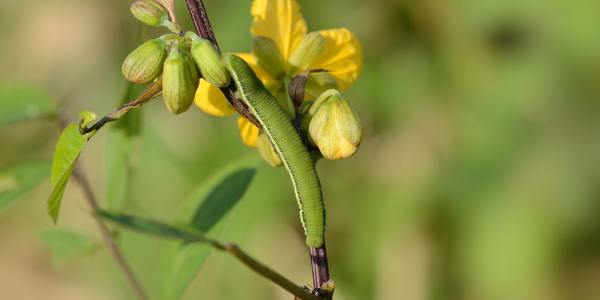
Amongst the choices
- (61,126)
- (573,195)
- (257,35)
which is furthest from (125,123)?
(573,195)

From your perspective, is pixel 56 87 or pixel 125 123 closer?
pixel 125 123

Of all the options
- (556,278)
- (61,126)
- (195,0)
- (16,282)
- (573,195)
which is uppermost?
(195,0)

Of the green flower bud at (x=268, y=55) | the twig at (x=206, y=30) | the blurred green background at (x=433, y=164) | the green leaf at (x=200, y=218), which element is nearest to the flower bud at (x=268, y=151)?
the twig at (x=206, y=30)

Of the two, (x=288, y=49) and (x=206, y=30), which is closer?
(x=206, y=30)

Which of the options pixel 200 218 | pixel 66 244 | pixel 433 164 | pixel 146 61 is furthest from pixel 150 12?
pixel 433 164

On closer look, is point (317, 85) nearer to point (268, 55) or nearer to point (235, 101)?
point (268, 55)

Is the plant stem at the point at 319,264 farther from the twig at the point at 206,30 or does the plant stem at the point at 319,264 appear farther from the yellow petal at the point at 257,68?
the yellow petal at the point at 257,68

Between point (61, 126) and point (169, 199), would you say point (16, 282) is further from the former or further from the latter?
point (61, 126)
